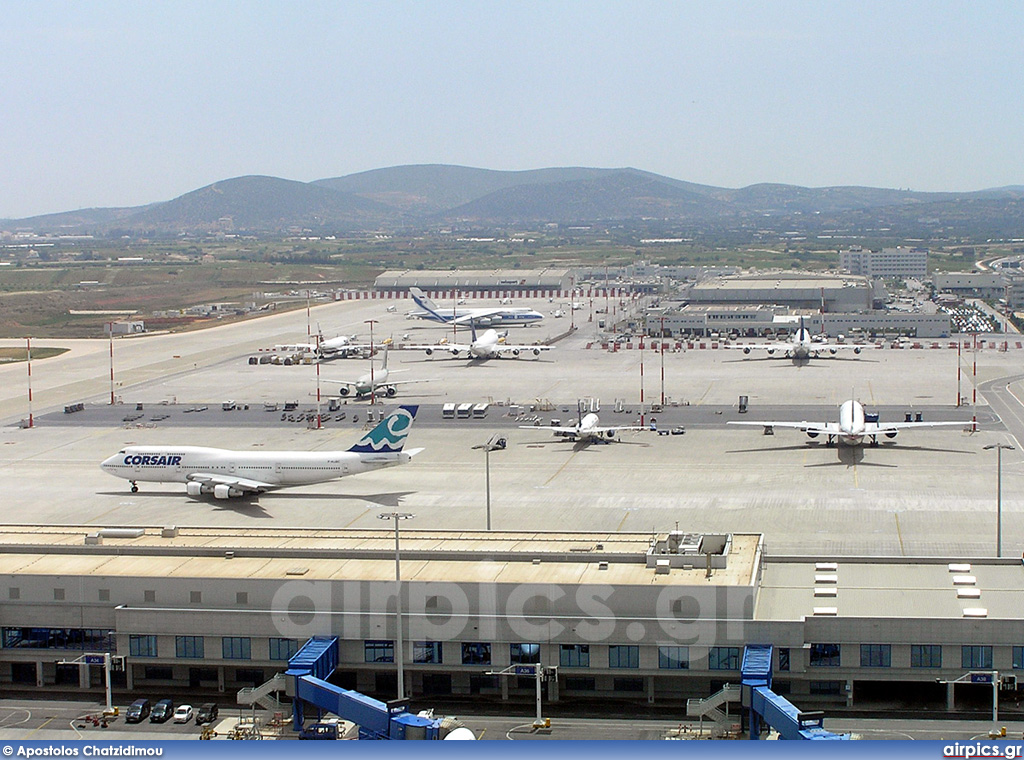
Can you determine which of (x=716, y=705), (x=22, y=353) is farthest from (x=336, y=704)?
(x=22, y=353)

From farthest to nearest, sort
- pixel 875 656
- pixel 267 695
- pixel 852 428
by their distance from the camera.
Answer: pixel 852 428
pixel 267 695
pixel 875 656

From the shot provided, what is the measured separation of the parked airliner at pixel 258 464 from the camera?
78.2 meters

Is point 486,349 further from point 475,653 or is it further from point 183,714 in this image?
point 183,714

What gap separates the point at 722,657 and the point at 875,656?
17.4 ft

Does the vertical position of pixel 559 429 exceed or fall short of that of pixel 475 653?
it exceeds it

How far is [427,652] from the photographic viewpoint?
162 ft

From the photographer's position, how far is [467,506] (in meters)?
80.2

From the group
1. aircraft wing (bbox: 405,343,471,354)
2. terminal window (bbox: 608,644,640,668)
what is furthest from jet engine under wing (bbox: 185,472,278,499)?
aircraft wing (bbox: 405,343,471,354)

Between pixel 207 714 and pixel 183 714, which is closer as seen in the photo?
pixel 183 714

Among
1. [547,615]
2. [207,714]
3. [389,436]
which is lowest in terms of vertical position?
[207,714]

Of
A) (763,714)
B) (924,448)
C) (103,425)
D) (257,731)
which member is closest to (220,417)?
(103,425)

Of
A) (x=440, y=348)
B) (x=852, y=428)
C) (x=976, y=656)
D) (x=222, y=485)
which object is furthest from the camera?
(x=440, y=348)

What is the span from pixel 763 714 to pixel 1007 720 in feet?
29.3

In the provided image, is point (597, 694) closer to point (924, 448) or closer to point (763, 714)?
point (763, 714)
